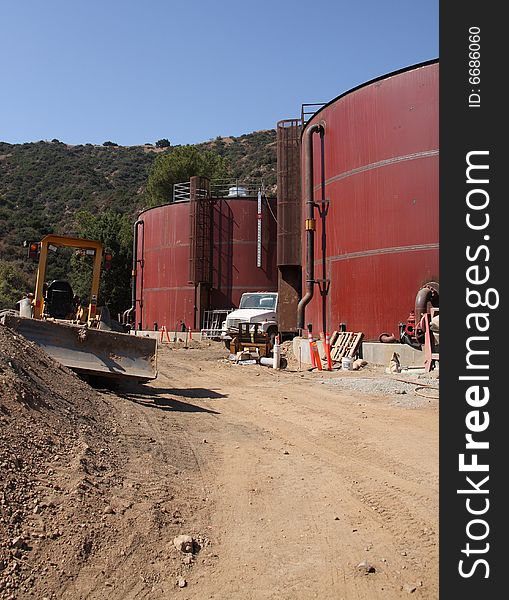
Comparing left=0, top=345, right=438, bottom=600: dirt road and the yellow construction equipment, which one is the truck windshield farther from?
left=0, top=345, right=438, bottom=600: dirt road

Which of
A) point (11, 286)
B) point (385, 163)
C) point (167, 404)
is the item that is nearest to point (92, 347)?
point (167, 404)

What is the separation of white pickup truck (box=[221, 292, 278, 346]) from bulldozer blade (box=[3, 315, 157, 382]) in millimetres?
12936

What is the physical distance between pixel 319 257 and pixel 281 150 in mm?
8076

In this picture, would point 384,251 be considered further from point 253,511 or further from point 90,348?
point 253,511

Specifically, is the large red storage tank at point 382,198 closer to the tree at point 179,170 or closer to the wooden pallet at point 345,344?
the wooden pallet at point 345,344

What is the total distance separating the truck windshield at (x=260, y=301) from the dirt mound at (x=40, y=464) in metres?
18.3

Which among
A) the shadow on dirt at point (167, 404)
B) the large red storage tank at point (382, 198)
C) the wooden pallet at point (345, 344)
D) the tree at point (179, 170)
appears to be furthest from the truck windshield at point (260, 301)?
the tree at point (179, 170)

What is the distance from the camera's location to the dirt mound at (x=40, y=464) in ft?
12.6

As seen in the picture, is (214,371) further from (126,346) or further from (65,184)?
(65,184)

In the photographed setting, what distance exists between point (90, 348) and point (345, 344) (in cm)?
1096

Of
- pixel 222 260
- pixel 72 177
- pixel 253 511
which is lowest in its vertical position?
pixel 253 511

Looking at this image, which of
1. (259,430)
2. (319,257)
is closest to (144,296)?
(319,257)

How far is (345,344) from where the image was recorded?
64.6 ft

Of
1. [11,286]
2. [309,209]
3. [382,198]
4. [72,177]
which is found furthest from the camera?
[72,177]
